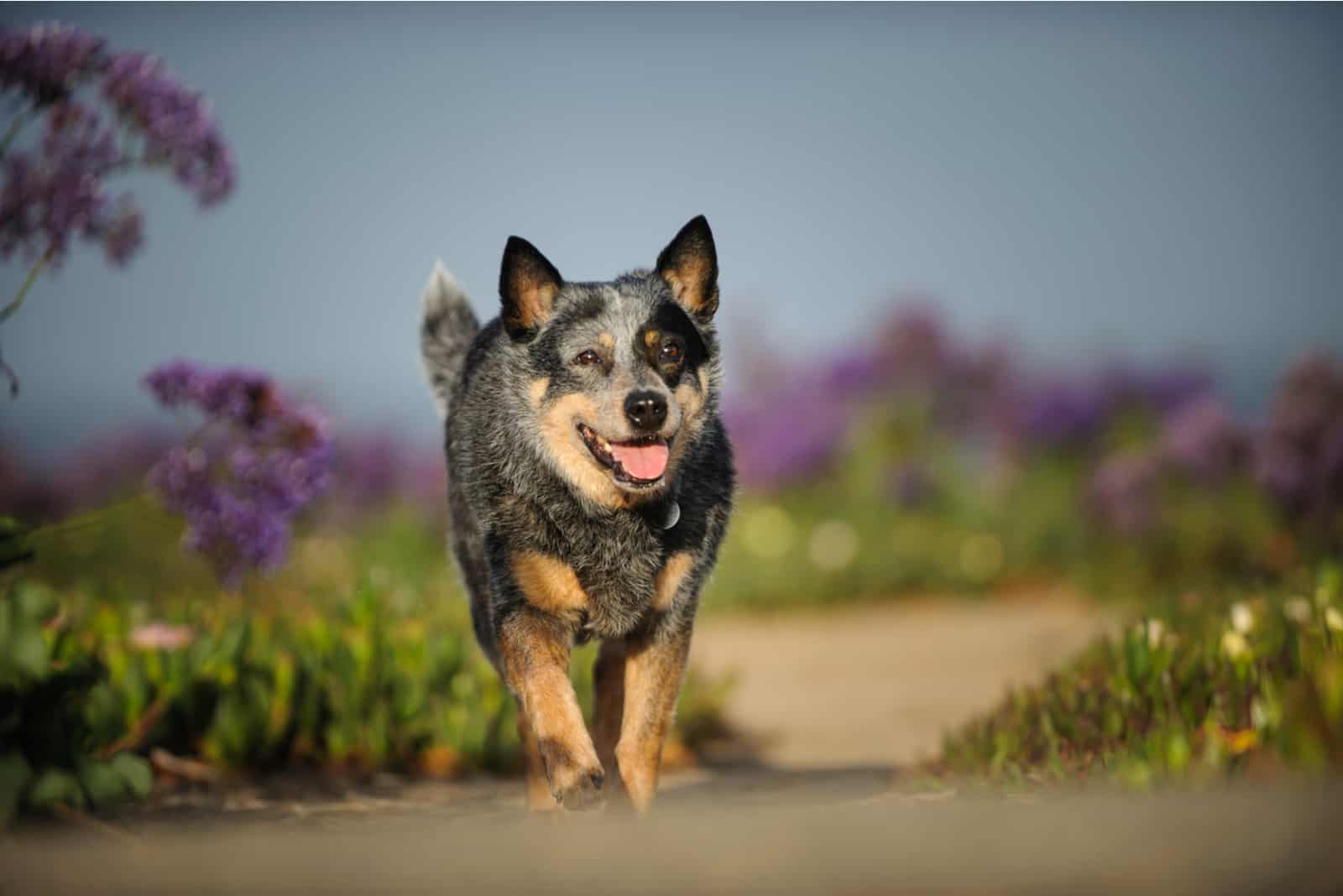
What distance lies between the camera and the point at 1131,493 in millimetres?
12000

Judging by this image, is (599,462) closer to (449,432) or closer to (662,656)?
(662,656)

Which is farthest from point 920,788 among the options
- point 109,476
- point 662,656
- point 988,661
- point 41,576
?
point 109,476

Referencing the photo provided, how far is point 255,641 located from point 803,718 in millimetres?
3710

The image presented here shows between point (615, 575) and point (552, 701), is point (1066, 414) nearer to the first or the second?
point (615, 575)

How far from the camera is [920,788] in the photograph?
4.18m

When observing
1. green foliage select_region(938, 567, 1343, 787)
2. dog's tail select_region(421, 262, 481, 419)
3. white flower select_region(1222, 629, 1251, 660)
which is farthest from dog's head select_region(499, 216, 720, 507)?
white flower select_region(1222, 629, 1251, 660)

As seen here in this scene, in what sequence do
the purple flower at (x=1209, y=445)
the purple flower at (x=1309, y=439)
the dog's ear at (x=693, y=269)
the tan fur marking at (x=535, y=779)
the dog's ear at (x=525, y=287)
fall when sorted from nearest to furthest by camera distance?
the dog's ear at (x=525, y=287) → the dog's ear at (x=693, y=269) → the tan fur marking at (x=535, y=779) → the purple flower at (x=1309, y=439) → the purple flower at (x=1209, y=445)

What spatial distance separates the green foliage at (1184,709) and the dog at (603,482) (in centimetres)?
135

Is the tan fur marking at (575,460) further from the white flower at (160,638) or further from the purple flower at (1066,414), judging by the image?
the purple flower at (1066,414)

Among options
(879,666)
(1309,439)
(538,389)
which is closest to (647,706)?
(538,389)

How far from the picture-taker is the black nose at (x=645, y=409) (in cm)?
346

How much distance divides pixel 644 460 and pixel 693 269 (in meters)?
0.79

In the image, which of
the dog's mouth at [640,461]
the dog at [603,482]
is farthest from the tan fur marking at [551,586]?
the dog's mouth at [640,461]

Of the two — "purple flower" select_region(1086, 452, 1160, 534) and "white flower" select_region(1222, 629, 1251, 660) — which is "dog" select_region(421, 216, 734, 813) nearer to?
"white flower" select_region(1222, 629, 1251, 660)
